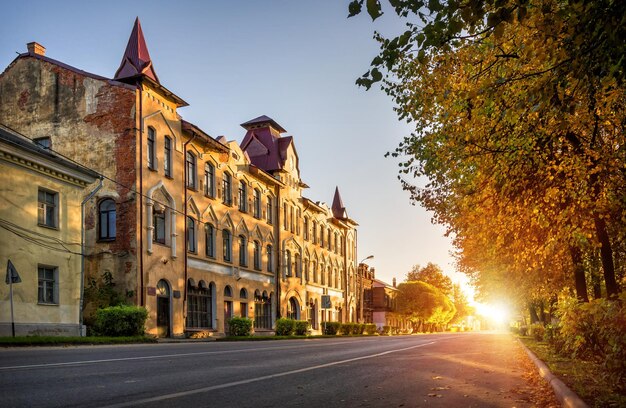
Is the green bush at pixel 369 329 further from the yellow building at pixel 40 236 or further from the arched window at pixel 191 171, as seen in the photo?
the yellow building at pixel 40 236

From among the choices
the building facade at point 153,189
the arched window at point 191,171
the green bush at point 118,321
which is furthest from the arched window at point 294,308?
the green bush at point 118,321

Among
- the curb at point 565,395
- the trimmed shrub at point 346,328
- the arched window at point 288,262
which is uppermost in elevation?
the arched window at point 288,262

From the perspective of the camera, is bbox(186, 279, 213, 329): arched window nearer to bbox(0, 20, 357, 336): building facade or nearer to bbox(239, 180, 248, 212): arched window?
bbox(0, 20, 357, 336): building facade

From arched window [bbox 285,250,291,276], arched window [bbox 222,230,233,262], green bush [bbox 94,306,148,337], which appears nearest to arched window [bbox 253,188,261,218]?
arched window [bbox 222,230,233,262]

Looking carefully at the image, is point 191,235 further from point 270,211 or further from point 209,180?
point 270,211

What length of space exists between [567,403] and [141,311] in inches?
877

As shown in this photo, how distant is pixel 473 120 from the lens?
39.1 ft

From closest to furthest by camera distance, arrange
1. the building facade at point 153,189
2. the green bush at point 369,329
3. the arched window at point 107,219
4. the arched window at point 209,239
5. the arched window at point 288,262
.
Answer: the building facade at point 153,189
the arched window at point 107,219
the arched window at point 209,239
the arched window at point 288,262
the green bush at point 369,329

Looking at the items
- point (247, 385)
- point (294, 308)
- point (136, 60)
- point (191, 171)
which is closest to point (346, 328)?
point (294, 308)

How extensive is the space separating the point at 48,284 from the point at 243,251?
60.2 ft

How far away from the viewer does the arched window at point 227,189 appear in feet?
129

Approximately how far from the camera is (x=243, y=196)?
42438mm

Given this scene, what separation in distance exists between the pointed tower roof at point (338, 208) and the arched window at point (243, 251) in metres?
25.7

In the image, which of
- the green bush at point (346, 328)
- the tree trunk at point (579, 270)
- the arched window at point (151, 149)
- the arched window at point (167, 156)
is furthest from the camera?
the green bush at point (346, 328)
